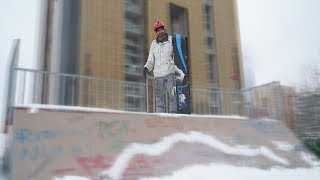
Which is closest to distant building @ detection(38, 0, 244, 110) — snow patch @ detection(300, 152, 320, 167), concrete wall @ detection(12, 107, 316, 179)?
concrete wall @ detection(12, 107, 316, 179)

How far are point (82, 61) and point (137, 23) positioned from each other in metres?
6.00

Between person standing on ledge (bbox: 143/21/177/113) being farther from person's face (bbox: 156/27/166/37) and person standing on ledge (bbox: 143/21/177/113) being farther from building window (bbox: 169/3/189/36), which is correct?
building window (bbox: 169/3/189/36)

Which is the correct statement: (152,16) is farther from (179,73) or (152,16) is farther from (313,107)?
(179,73)

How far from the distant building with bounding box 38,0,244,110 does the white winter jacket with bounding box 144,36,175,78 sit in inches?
500

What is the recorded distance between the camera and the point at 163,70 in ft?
22.3

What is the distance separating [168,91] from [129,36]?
16846 mm

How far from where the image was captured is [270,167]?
19.5 ft

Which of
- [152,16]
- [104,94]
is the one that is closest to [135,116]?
[104,94]

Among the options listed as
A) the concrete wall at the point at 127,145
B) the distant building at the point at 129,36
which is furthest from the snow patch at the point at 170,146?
the distant building at the point at 129,36

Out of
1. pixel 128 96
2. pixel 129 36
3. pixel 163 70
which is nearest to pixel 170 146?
pixel 163 70

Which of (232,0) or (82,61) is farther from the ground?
(232,0)

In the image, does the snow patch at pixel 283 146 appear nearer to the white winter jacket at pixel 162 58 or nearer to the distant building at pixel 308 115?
the white winter jacket at pixel 162 58

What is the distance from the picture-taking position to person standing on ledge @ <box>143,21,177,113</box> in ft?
22.2

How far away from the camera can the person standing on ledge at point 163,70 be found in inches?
266
